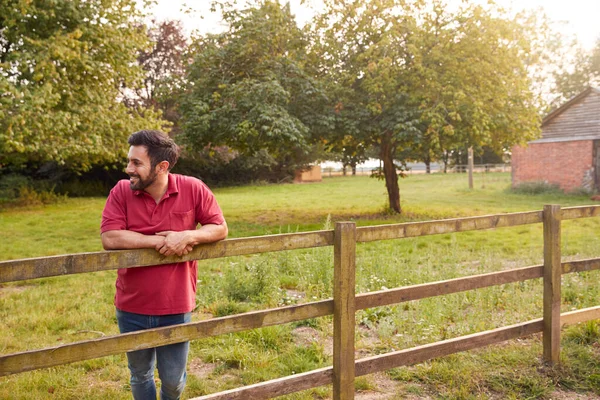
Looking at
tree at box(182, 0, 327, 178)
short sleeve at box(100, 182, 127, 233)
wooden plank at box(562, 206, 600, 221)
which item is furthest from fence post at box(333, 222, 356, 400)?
tree at box(182, 0, 327, 178)

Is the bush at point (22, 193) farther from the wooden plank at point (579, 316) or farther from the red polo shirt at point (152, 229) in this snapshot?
the wooden plank at point (579, 316)

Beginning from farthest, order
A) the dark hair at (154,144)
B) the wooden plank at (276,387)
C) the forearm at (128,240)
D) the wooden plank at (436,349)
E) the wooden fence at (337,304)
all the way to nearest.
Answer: the wooden plank at (436,349)
the wooden plank at (276,387)
the dark hair at (154,144)
the forearm at (128,240)
the wooden fence at (337,304)

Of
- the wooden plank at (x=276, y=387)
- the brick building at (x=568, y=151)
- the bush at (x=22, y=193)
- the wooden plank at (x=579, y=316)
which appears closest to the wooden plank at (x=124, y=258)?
the wooden plank at (x=276, y=387)

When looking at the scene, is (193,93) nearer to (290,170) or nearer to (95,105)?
(95,105)

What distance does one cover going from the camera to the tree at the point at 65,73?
1238cm

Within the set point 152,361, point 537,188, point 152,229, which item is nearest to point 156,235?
point 152,229

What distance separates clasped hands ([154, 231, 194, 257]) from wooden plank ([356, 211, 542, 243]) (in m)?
1.20

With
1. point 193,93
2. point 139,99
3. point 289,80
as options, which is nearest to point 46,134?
point 193,93

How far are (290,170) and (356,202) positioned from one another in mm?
21407

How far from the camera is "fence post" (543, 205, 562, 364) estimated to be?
4.77 meters

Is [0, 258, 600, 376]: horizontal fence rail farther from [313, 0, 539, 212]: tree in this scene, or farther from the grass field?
[313, 0, 539, 212]: tree

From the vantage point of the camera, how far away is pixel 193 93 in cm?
1588

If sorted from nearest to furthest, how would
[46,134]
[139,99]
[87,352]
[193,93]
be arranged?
[87,352] → [46,134] → [193,93] → [139,99]

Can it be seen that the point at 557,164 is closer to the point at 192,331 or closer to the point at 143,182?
the point at 192,331
